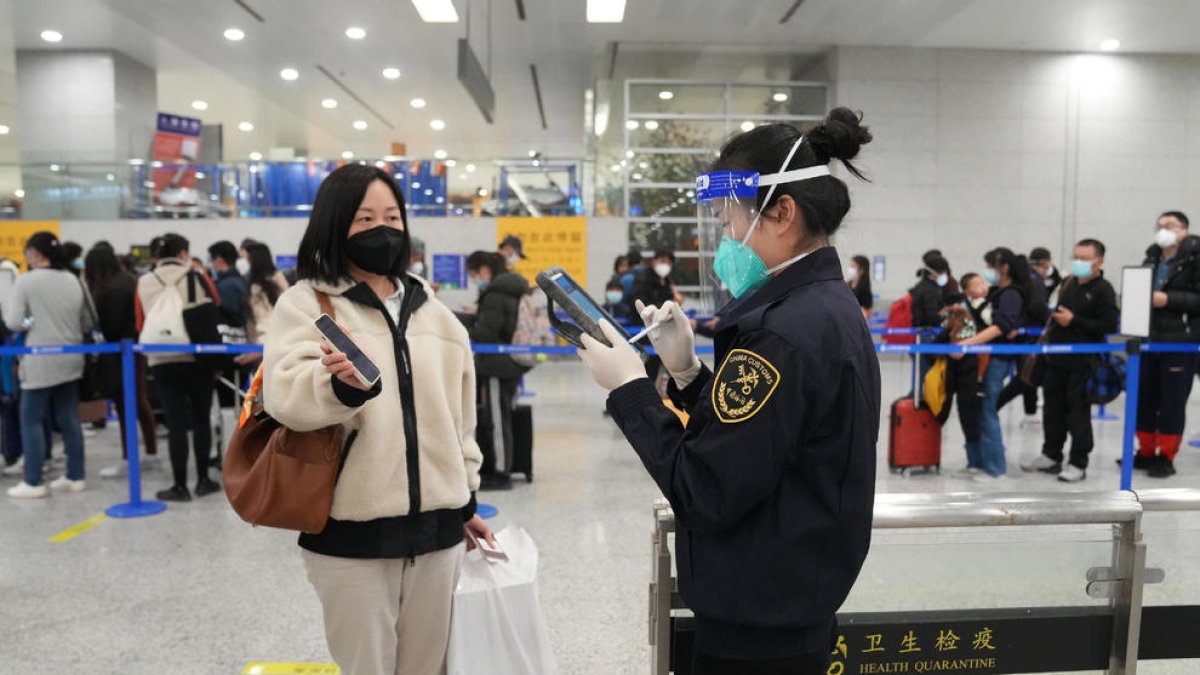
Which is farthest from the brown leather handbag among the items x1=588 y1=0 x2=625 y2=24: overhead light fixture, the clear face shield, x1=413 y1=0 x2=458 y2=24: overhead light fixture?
x1=588 y1=0 x2=625 y2=24: overhead light fixture

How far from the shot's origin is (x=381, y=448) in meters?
1.97

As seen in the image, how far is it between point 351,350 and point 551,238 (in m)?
10.8

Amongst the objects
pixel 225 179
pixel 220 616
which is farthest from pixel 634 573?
pixel 225 179

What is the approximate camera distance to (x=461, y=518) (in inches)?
84.6

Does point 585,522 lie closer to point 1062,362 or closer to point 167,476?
point 167,476

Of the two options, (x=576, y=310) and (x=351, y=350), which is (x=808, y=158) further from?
(x=351, y=350)

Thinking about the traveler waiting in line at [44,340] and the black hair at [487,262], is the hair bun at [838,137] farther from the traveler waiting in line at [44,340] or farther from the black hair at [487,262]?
the traveler waiting in line at [44,340]

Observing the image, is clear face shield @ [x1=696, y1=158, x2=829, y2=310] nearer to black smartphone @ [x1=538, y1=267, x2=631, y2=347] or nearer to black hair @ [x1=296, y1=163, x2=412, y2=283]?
black smartphone @ [x1=538, y1=267, x2=631, y2=347]

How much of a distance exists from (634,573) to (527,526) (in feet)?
3.36

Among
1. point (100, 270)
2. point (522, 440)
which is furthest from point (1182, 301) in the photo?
point (100, 270)

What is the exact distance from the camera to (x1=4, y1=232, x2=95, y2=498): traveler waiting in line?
18.7ft

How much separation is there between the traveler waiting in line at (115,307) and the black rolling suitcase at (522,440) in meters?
2.64

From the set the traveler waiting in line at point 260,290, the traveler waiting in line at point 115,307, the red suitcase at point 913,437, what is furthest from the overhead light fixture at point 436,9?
the red suitcase at point 913,437

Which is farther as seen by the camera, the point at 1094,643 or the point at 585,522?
the point at 585,522
